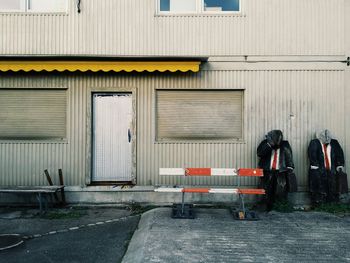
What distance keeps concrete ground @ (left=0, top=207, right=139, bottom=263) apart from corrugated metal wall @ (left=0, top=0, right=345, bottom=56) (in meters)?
4.03

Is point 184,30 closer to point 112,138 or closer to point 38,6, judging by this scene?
point 112,138

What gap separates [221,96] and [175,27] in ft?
7.02

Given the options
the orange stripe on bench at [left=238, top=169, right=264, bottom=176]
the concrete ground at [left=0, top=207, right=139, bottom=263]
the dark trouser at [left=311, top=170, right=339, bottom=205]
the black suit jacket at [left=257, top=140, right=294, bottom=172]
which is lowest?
the concrete ground at [left=0, top=207, right=139, bottom=263]

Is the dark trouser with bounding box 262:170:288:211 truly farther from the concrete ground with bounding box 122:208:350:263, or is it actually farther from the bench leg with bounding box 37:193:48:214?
the bench leg with bounding box 37:193:48:214

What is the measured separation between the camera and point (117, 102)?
890cm

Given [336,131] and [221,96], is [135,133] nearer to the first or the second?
[221,96]

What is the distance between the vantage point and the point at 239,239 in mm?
5891

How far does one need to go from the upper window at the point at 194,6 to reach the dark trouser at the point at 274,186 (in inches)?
171

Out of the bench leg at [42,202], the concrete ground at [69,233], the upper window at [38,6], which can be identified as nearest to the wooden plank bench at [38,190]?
the bench leg at [42,202]

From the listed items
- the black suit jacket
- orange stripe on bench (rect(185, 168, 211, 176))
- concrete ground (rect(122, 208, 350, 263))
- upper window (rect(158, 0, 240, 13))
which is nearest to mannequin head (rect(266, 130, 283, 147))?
the black suit jacket

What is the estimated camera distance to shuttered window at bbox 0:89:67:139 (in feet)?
28.9

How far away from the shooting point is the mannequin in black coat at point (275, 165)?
801cm

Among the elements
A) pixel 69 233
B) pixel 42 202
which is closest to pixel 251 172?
pixel 69 233

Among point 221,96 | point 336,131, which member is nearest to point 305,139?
point 336,131
